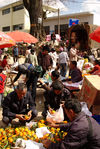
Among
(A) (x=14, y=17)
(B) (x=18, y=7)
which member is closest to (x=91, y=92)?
(B) (x=18, y=7)

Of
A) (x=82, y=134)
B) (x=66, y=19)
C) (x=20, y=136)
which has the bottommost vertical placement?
(x=20, y=136)

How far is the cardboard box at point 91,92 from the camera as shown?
3520 millimetres

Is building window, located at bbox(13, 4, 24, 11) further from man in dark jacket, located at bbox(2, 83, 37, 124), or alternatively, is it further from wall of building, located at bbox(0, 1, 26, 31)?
man in dark jacket, located at bbox(2, 83, 37, 124)

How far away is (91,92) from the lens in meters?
3.73

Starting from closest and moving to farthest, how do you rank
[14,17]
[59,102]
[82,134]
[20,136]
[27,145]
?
[82,134]
[27,145]
[20,136]
[59,102]
[14,17]

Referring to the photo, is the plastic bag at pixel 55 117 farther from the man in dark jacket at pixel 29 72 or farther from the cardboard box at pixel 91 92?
the man in dark jacket at pixel 29 72

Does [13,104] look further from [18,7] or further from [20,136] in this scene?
[18,7]

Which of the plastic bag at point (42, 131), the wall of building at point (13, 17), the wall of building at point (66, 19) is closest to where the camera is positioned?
the plastic bag at point (42, 131)

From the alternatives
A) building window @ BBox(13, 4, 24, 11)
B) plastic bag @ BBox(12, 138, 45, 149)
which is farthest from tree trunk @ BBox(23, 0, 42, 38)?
building window @ BBox(13, 4, 24, 11)

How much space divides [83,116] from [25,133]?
141 cm

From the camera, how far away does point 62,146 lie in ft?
7.02

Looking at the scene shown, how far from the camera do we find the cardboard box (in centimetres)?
352

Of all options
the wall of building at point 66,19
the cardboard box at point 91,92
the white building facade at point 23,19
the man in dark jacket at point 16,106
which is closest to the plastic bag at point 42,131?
Result: the man in dark jacket at point 16,106

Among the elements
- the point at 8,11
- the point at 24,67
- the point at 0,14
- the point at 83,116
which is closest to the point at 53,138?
the point at 83,116
